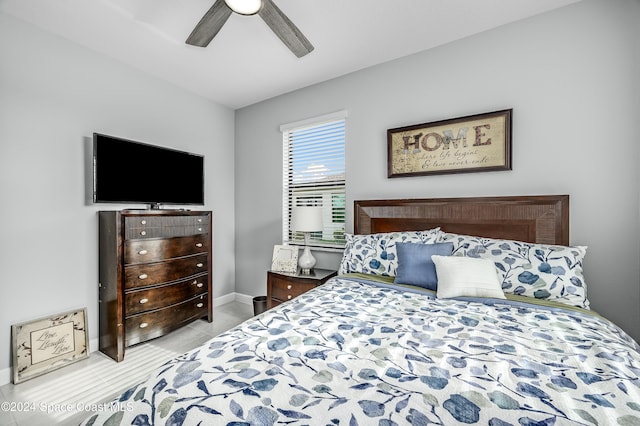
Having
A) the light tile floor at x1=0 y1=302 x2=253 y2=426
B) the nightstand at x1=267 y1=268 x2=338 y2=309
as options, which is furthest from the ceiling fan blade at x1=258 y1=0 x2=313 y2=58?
the light tile floor at x1=0 y1=302 x2=253 y2=426

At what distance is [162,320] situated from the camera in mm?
2633

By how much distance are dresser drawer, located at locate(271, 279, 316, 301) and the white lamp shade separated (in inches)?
21.8

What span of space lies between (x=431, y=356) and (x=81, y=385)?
8.13 feet

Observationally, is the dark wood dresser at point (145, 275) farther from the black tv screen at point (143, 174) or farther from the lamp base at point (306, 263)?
the lamp base at point (306, 263)

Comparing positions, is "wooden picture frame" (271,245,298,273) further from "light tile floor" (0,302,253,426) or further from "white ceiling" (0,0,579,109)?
"white ceiling" (0,0,579,109)

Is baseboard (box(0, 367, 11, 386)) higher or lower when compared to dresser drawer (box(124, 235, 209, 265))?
lower

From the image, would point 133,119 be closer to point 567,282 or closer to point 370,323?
point 370,323

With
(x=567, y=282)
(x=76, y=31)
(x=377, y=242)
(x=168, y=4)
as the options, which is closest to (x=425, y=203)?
(x=377, y=242)

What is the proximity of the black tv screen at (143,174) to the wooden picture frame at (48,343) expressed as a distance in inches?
41.0

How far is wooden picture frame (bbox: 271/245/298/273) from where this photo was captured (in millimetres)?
3027

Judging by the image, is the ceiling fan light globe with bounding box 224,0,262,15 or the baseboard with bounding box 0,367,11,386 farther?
the baseboard with bounding box 0,367,11,386

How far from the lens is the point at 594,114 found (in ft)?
6.47

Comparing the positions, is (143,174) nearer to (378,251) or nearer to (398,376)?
(378,251)

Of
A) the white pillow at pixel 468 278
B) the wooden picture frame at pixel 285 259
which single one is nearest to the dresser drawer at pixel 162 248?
the wooden picture frame at pixel 285 259
